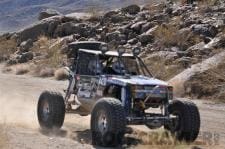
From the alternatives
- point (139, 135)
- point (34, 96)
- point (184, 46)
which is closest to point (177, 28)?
point (184, 46)

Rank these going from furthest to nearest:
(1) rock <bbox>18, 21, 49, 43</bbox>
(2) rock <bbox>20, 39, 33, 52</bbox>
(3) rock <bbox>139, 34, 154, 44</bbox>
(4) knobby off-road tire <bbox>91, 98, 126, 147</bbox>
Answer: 1. (1) rock <bbox>18, 21, 49, 43</bbox>
2. (2) rock <bbox>20, 39, 33, 52</bbox>
3. (3) rock <bbox>139, 34, 154, 44</bbox>
4. (4) knobby off-road tire <bbox>91, 98, 126, 147</bbox>

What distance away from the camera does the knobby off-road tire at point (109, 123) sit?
13445 mm

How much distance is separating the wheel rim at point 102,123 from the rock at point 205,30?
2383 centimetres

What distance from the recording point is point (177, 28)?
40.5 m

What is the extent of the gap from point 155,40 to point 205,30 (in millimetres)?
3986

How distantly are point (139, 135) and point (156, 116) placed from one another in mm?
1312

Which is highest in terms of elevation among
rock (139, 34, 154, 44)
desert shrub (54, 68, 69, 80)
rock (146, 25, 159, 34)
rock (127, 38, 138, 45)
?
rock (146, 25, 159, 34)

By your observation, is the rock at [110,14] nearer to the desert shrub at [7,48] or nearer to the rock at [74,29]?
the rock at [74,29]

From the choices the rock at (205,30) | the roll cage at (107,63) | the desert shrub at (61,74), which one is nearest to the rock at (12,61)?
the desert shrub at (61,74)

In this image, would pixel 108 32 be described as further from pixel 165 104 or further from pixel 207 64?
pixel 165 104

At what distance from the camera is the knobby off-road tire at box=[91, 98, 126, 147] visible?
13445 millimetres

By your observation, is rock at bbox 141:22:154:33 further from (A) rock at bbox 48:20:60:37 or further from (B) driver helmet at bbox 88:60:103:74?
(B) driver helmet at bbox 88:60:103:74

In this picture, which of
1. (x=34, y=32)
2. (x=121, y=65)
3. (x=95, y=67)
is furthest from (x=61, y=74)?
(x=121, y=65)

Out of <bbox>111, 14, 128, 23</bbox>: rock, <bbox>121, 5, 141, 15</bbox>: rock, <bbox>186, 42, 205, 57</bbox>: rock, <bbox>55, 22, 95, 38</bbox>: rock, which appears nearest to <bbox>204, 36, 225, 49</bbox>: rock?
<bbox>186, 42, 205, 57</bbox>: rock
